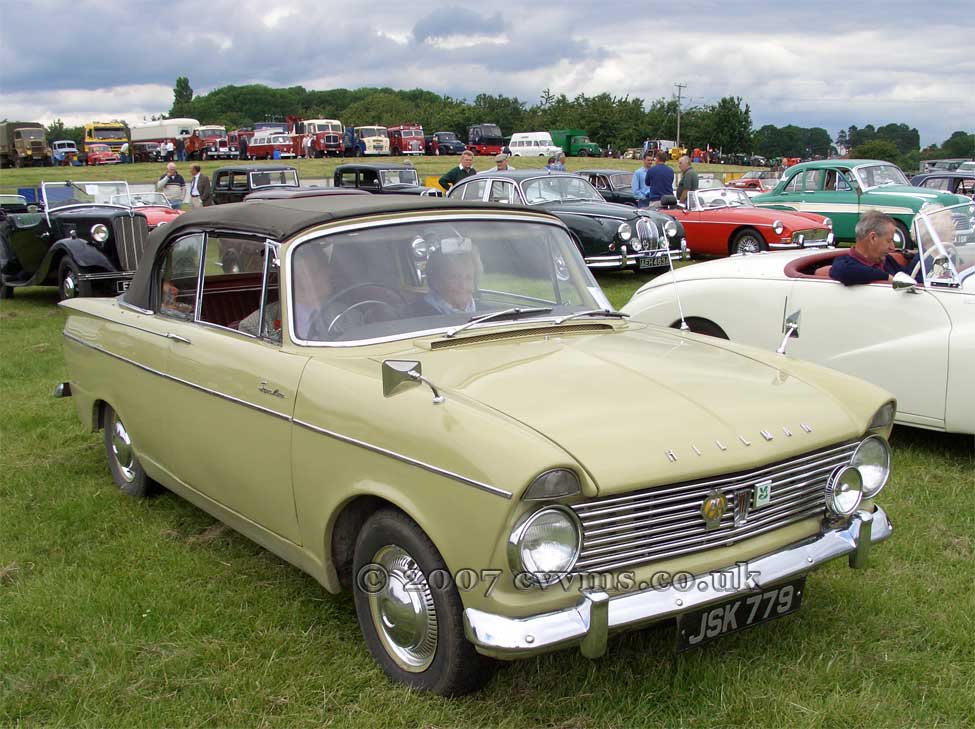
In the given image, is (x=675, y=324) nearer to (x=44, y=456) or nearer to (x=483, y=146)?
(x=44, y=456)

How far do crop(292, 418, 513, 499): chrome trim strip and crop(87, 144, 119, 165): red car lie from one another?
54.0 metres

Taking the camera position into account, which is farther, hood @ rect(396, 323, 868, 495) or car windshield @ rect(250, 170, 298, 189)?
car windshield @ rect(250, 170, 298, 189)

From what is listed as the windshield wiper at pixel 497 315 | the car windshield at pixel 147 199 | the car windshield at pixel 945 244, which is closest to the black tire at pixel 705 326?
the car windshield at pixel 945 244

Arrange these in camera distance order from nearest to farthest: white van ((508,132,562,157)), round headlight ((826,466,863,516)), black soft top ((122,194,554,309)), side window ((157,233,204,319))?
1. round headlight ((826,466,863,516))
2. black soft top ((122,194,554,309))
3. side window ((157,233,204,319))
4. white van ((508,132,562,157))

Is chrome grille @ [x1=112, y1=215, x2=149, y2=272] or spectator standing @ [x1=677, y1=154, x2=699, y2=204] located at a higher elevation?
spectator standing @ [x1=677, y1=154, x2=699, y2=204]

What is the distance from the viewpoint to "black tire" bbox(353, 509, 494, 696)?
2795 millimetres

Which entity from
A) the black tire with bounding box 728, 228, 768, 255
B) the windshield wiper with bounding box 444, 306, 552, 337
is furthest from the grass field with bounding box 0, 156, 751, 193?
the windshield wiper with bounding box 444, 306, 552, 337

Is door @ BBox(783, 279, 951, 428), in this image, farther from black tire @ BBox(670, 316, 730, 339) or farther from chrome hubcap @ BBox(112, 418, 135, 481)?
chrome hubcap @ BBox(112, 418, 135, 481)

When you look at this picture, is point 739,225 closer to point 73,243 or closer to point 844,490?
point 73,243

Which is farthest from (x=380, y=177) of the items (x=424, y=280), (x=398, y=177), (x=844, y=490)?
(x=844, y=490)

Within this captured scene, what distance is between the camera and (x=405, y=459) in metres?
2.84

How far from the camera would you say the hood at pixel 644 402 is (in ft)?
8.86

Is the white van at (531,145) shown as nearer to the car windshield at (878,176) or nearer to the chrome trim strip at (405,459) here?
the car windshield at (878,176)

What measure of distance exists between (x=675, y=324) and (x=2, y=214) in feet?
36.7
